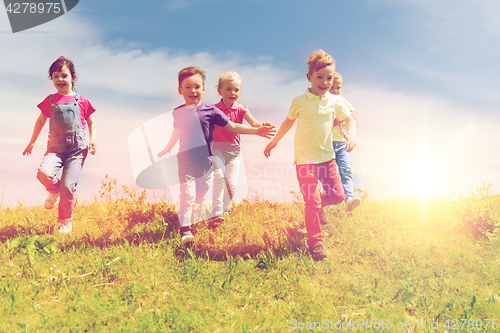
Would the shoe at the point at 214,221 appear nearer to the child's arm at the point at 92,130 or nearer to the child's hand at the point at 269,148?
the child's hand at the point at 269,148

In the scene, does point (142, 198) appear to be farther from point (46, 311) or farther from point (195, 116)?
point (46, 311)

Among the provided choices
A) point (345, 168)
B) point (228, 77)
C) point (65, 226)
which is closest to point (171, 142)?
point (228, 77)

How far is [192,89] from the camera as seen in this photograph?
5.27m

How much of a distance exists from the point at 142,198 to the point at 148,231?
36.9 inches

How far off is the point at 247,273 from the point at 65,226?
321 cm

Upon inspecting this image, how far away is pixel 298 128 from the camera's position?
5.18 metres

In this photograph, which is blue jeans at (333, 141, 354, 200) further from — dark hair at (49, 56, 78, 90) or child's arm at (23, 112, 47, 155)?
child's arm at (23, 112, 47, 155)

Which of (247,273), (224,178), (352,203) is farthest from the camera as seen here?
(352,203)

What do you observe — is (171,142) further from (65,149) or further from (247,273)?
(247,273)

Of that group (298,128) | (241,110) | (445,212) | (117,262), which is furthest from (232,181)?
(445,212)

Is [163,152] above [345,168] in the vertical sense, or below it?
above

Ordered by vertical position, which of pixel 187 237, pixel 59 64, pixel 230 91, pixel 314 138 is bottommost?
pixel 187 237

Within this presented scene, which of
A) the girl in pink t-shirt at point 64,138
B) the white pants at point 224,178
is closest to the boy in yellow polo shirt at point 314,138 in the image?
the white pants at point 224,178

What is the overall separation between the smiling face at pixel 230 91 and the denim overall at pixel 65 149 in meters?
2.47
